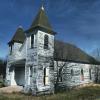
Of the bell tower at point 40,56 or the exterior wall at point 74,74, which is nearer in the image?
the bell tower at point 40,56

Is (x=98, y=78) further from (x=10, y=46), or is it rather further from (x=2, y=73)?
(x=2, y=73)

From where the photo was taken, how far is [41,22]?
2447 centimetres

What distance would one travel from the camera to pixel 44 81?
23.1 meters

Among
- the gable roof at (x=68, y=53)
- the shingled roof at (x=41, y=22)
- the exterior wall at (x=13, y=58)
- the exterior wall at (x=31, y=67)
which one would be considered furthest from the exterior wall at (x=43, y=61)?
the exterior wall at (x=13, y=58)

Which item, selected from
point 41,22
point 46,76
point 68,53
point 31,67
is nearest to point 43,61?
point 31,67

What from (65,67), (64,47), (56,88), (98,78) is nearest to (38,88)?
(56,88)

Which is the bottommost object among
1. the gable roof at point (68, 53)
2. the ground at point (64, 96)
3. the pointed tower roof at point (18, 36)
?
the ground at point (64, 96)

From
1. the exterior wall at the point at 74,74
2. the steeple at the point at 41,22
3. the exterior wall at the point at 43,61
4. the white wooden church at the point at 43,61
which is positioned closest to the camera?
the exterior wall at the point at 43,61

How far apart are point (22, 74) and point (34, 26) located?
372 inches

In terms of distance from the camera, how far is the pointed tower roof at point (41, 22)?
2389 cm

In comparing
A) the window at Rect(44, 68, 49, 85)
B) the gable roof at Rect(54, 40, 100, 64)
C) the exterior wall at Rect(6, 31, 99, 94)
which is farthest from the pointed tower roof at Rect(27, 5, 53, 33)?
the window at Rect(44, 68, 49, 85)

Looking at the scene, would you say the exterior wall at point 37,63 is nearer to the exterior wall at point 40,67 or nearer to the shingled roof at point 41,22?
the exterior wall at point 40,67

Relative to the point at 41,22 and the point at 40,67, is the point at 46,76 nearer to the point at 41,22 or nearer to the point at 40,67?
the point at 40,67

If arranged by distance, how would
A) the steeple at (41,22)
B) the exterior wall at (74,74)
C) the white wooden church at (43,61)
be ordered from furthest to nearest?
the exterior wall at (74,74) → the steeple at (41,22) → the white wooden church at (43,61)
